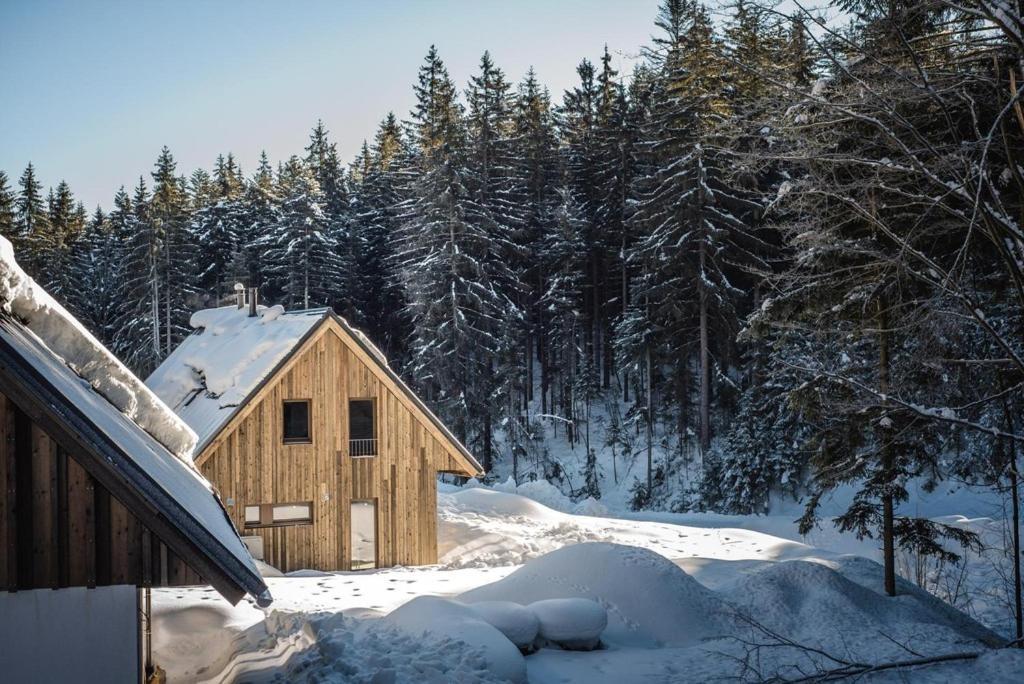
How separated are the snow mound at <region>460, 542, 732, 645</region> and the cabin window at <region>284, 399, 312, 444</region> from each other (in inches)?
290

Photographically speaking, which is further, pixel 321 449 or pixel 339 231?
pixel 339 231

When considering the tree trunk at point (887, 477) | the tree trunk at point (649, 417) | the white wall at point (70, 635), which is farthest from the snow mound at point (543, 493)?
the white wall at point (70, 635)

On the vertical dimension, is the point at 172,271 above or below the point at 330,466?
above

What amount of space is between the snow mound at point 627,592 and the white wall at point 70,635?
767cm

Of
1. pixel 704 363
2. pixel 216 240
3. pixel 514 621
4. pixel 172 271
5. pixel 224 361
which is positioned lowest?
pixel 514 621

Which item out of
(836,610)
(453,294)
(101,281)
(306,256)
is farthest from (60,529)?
(101,281)

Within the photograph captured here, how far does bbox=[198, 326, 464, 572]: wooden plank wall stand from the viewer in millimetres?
19031

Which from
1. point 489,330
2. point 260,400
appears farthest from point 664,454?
point 260,400

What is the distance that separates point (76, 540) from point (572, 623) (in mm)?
7285

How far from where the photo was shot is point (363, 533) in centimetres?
2078

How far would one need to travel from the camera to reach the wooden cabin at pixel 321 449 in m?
19.1

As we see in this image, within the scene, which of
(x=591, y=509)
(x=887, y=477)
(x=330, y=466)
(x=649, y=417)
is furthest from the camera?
(x=649, y=417)

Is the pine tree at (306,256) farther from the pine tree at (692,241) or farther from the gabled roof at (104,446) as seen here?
the gabled roof at (104,446)

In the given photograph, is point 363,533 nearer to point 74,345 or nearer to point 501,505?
point 501,505
